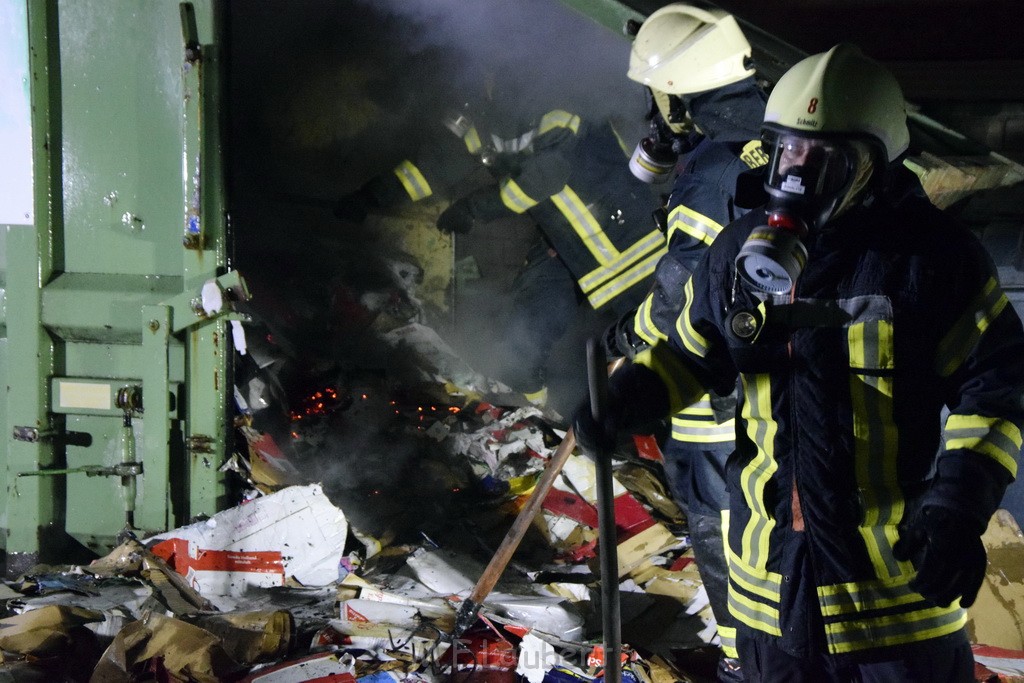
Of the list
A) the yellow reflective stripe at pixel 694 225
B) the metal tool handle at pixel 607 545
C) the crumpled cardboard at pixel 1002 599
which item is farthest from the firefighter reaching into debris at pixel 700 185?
the crumpled cardboard at pixel 1002 599

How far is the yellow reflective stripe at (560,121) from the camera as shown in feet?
12.7

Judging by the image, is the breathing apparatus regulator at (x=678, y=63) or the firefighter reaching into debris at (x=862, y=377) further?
the breathing apparatus regulator at (x=678, y=63)

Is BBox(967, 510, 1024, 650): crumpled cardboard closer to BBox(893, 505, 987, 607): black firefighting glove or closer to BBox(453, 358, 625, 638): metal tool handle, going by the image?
BBox(453, 358, 625, 638): metal tool handle

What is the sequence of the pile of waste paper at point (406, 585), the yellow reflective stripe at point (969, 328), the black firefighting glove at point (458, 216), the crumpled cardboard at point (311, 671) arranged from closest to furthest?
1. the yellow reflective stripe at point (969, 328)
2. the crumpled cardboard at point (311, 671)
3. the pile of waste paper at point (406, 585)
4. the black firefighting glove at point (458, 216)

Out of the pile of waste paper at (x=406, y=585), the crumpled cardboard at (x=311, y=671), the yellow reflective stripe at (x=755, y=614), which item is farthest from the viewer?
the pile of waste paper at (x=406, y=585)

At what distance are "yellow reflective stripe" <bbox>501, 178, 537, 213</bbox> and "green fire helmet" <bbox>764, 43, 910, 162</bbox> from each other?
231cm

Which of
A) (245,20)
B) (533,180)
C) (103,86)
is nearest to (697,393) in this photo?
(533,180)

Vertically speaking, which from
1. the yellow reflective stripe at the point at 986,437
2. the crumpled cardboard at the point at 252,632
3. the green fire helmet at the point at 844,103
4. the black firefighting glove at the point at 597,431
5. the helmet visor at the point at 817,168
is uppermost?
the green fire helmet at the point at 844,103

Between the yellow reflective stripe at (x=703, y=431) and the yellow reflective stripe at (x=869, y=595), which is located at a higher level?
the yellow reflective stripe at (x=869, y=595)

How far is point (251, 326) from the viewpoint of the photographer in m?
3.92

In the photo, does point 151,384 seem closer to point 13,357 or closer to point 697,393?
point 13,357

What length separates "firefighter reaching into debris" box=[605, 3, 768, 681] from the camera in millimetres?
2584

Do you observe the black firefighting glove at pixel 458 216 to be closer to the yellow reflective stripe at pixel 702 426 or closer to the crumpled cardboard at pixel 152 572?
the yellow reflective stripe at pixel 702 426

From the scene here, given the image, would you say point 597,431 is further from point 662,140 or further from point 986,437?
point 662,140
